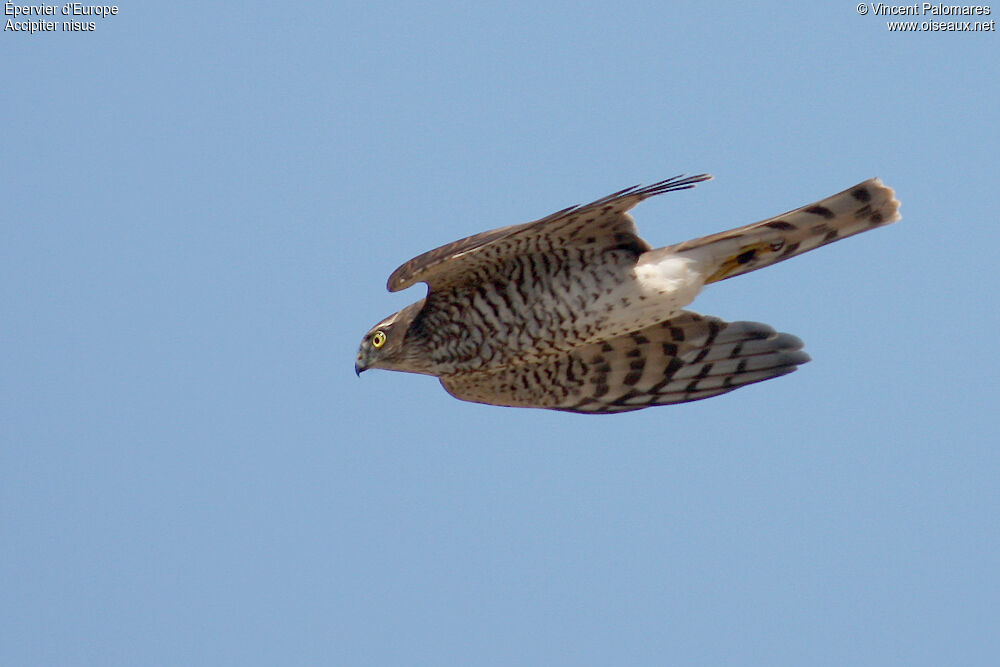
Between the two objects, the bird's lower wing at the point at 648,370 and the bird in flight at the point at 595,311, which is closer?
the bird in flight at the point at 595,311

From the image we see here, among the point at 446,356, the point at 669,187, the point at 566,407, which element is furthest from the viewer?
the point at 566,407

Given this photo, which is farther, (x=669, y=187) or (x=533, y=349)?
(x=533, y=349)

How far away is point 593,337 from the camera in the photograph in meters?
8.00

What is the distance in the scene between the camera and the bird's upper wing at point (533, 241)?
24.2 ft

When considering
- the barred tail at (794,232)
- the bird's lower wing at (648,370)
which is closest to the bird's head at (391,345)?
the bird's lower wing at (648,370)

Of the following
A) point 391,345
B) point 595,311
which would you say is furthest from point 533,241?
point 391,345

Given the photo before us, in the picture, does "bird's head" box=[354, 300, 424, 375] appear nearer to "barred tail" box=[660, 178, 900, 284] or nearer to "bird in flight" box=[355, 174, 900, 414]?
"bird in flight" box=[355, 174, 900, 414]

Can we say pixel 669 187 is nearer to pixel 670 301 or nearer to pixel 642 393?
pixel 670 301

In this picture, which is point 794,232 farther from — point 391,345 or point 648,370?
point 391,345

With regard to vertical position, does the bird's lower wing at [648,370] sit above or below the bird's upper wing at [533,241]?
below

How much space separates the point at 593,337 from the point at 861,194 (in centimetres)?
171

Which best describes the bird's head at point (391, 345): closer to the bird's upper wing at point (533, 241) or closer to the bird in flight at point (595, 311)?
the bird in flight at point (595, 311)

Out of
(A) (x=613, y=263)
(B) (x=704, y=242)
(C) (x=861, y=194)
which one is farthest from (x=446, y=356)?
(C) (x=861, y=194)

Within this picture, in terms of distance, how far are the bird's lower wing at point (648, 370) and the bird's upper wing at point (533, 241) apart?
830 mm
